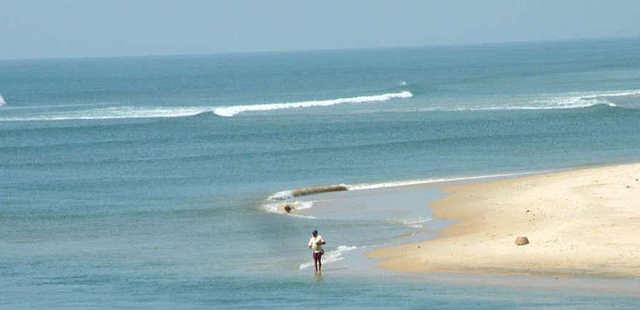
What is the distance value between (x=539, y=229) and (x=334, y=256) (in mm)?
4887

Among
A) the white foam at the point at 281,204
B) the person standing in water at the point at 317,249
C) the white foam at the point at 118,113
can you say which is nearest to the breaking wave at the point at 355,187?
Result: the white foam at the point at 281,204

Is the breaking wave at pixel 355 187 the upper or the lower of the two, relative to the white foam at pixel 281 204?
upper

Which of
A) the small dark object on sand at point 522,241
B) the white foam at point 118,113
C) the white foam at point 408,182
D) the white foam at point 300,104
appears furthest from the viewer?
the white foam at point 300,104

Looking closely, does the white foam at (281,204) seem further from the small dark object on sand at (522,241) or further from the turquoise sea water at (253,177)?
the small dark object on sand at (522,241)

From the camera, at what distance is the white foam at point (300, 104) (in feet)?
296

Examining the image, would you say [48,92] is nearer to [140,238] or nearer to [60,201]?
[60,201]

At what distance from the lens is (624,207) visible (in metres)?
35.3

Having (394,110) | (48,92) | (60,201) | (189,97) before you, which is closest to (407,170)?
(60,201)

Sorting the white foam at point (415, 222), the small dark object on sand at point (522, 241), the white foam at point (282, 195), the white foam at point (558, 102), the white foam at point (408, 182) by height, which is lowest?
the small dark object on sand at point (522, 241)

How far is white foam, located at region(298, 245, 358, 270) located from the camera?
1240 inches

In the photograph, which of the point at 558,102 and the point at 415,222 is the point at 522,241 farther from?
the point at 558,102

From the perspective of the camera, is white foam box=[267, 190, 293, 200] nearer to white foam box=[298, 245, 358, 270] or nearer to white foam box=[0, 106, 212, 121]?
white foam box=[298, 245, 358, 270]

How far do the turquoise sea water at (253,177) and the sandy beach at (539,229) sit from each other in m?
1.27

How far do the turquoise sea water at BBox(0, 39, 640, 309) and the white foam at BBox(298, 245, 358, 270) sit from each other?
0.18 ft
